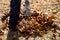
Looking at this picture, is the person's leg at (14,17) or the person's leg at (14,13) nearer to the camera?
the person's leg at (14,17)

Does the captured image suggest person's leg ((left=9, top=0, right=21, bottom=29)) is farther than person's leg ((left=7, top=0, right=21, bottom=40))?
Yes

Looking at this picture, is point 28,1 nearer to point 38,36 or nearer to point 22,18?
point 22,18

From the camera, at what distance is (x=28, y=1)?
5.51 metres

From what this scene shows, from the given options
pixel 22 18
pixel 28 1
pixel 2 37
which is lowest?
pixel 2 37

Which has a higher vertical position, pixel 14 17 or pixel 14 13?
pixel 14 13

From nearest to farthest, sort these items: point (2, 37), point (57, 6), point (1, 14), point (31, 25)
→ point (2, 37), point (31, 25), point (1, 14), point (57, 6)

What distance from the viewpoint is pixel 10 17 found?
4.62 m

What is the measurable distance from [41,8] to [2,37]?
5.49 ft

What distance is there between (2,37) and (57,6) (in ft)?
7.01

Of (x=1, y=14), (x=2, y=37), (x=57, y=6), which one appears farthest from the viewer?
(x=57, y=6)

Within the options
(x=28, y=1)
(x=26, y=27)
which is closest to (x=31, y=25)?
(x=26, y=27)

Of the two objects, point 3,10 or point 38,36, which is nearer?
point 38,36

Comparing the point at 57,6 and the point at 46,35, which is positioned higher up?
the point at 57,6

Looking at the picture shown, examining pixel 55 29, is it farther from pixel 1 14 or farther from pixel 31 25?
pixel 1 14
